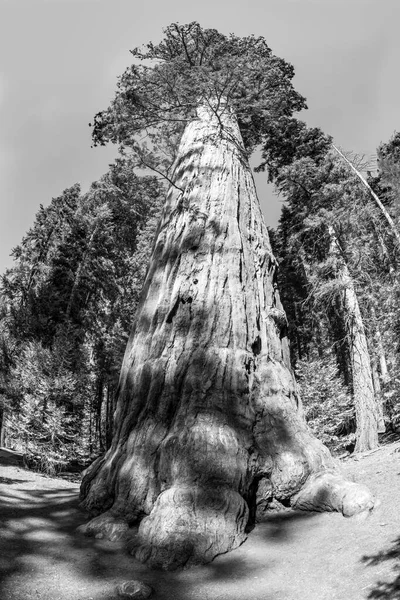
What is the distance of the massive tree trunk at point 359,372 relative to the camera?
12.3 m

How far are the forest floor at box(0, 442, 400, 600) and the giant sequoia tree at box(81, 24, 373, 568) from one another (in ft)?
0.73

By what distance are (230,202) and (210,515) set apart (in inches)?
216

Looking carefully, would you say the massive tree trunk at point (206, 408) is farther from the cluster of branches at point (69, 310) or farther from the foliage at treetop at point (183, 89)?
the cluster of branches at point (69, 310)

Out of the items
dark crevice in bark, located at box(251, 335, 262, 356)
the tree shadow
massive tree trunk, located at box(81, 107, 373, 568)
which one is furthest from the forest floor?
dark crevice in bark, located at box(251, 335, 262, 356)

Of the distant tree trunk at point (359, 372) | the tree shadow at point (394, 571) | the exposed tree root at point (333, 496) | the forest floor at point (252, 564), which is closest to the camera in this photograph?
the tree shadow at point (394, 571)

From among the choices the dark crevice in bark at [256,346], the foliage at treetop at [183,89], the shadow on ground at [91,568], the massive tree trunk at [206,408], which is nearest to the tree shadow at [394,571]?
the shadow on ground at [91,568]

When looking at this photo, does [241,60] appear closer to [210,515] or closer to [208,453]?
[208,453]

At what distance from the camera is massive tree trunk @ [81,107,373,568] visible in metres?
4.84

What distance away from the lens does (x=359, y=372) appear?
42.1 ft

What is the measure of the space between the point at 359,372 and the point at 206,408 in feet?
28.5

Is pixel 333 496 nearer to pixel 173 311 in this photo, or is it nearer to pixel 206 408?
pixel 206 408

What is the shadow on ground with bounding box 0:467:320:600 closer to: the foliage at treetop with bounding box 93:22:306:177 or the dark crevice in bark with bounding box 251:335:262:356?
the dark crevice in bark with bounding box 251:335:262:356

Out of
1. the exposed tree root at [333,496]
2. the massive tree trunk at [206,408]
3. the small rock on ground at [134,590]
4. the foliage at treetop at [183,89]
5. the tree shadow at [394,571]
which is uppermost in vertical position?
the foliage at treetop at [183,89]

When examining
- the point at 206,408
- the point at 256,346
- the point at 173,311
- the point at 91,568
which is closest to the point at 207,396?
the point at 206,408
